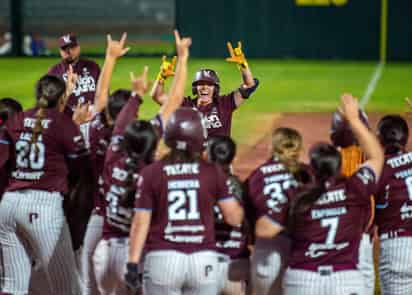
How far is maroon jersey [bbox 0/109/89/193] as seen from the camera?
673 centimetres

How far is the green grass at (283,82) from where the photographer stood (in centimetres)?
1938

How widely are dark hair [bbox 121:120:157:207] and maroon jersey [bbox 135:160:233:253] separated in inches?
10.1

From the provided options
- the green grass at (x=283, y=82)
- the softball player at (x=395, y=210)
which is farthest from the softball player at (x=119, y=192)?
the green grass at (x=283, y=82)

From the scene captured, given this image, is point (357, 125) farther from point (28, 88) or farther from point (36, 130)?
point (28, 88)

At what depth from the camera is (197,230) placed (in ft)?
19.0

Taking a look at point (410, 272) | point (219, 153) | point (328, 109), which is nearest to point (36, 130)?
point (219, 153)

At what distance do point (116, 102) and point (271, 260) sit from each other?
5.18ft

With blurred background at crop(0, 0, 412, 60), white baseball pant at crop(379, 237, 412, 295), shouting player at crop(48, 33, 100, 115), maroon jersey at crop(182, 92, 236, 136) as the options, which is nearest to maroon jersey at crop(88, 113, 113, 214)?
white baseball pant at crop(379, 237, 412, 295)

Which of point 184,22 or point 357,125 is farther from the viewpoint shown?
point 184,22

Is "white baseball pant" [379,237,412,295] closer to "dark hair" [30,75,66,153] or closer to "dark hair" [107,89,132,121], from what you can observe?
"dark hair" [107,89,132,121]

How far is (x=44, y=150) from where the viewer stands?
6762 mm

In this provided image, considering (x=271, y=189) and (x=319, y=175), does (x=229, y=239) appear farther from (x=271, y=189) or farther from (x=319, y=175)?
(x=319, y=175)

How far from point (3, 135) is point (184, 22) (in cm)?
2101

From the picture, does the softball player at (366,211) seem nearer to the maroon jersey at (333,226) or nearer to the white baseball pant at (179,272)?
the maroon jersey at (333,226)
